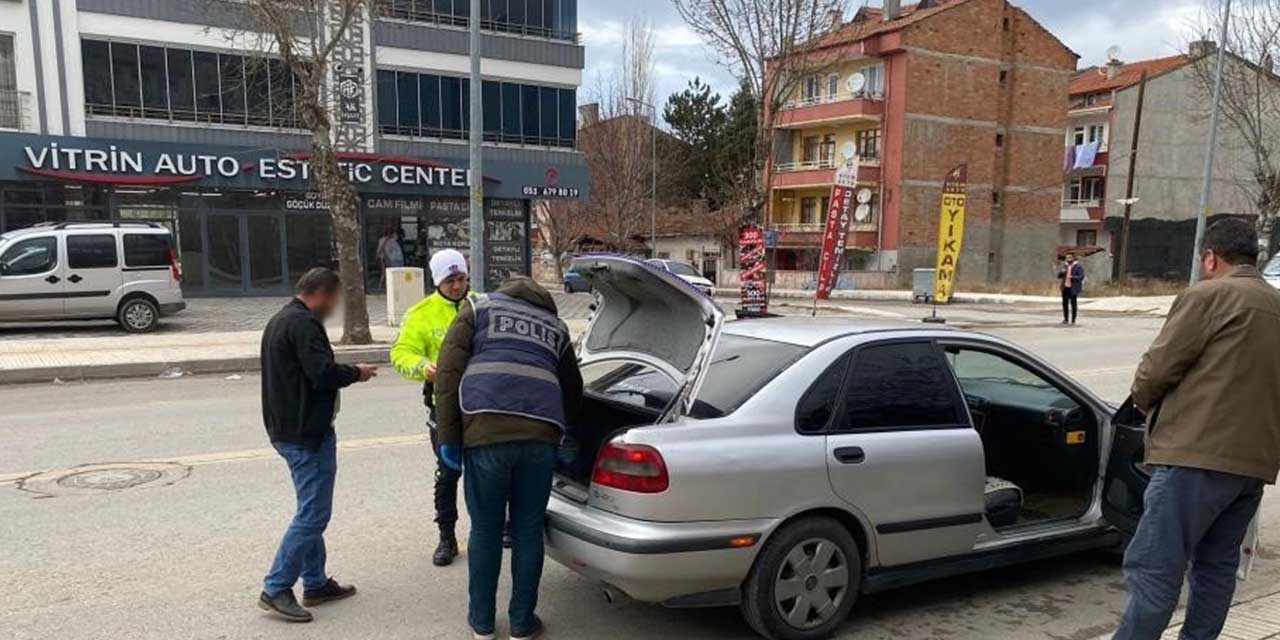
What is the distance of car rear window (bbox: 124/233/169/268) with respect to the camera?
15.6m

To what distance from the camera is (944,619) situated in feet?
13.5

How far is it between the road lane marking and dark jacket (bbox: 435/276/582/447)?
3.94 m

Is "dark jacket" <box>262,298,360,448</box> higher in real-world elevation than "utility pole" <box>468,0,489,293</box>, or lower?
lower

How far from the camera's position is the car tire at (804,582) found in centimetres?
365

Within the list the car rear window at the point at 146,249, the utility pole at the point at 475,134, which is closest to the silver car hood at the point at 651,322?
the utility pole at the point at 475,134

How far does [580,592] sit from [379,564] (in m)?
1.16

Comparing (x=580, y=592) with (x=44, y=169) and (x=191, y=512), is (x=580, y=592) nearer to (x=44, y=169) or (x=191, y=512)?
(x=191, y=512)

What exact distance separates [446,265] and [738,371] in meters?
1.68

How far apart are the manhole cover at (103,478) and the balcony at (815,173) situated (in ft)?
130

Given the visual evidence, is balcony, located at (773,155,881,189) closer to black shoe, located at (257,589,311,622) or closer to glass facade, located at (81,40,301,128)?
glass facade, located at (81,40,301,128)

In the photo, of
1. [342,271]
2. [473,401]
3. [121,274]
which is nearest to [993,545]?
[473,401]

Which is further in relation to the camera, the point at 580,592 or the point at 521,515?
the point at 580,592

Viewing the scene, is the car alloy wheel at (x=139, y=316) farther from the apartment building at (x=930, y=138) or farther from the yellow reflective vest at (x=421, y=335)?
the apartment building at (x=930, y=138)

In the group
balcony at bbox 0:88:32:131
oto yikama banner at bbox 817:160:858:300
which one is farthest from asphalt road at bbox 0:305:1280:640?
oto yikama banner at bbox 817:160:858:300
